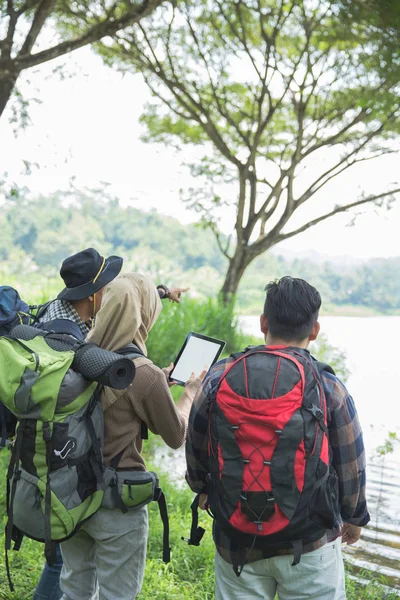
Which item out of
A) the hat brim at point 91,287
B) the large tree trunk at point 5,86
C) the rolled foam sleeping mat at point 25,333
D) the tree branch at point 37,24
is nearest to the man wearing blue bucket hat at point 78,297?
the hat brim at point 91,287

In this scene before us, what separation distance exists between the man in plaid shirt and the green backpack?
1.03ft

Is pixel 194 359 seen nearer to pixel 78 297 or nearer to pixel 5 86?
pixel 78 297

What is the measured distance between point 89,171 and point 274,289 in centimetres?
4334

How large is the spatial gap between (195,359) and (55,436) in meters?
0.63


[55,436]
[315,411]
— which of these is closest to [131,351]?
[55,436]

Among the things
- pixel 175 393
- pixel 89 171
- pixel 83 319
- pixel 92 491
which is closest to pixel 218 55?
pixel 175 393

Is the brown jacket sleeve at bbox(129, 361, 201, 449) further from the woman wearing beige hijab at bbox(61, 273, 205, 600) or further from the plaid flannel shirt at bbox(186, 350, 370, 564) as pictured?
the plaid flannel shirt at bbox(186, 350, 370, 564)

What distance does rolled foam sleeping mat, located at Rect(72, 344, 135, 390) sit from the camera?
5.74ft

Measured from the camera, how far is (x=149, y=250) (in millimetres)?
44875

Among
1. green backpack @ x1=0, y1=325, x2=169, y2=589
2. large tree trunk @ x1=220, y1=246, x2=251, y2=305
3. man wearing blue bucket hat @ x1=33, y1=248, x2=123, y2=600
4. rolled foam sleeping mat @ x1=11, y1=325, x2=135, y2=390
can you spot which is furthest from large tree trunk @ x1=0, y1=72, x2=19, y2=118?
large tree trunk @ x1=220, y1=246, x2=251, y2=305

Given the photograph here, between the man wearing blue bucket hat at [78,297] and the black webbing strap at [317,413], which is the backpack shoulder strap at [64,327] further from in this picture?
the black webbing strap at [317,413]

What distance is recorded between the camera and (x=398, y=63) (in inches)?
297

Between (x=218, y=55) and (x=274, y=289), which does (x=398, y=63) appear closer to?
(x=218, y=55)

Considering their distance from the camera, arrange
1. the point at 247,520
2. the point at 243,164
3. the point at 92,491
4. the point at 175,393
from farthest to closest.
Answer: the point at 243,164, the point at 175,393, the point at 92,491, the point at 247,520
